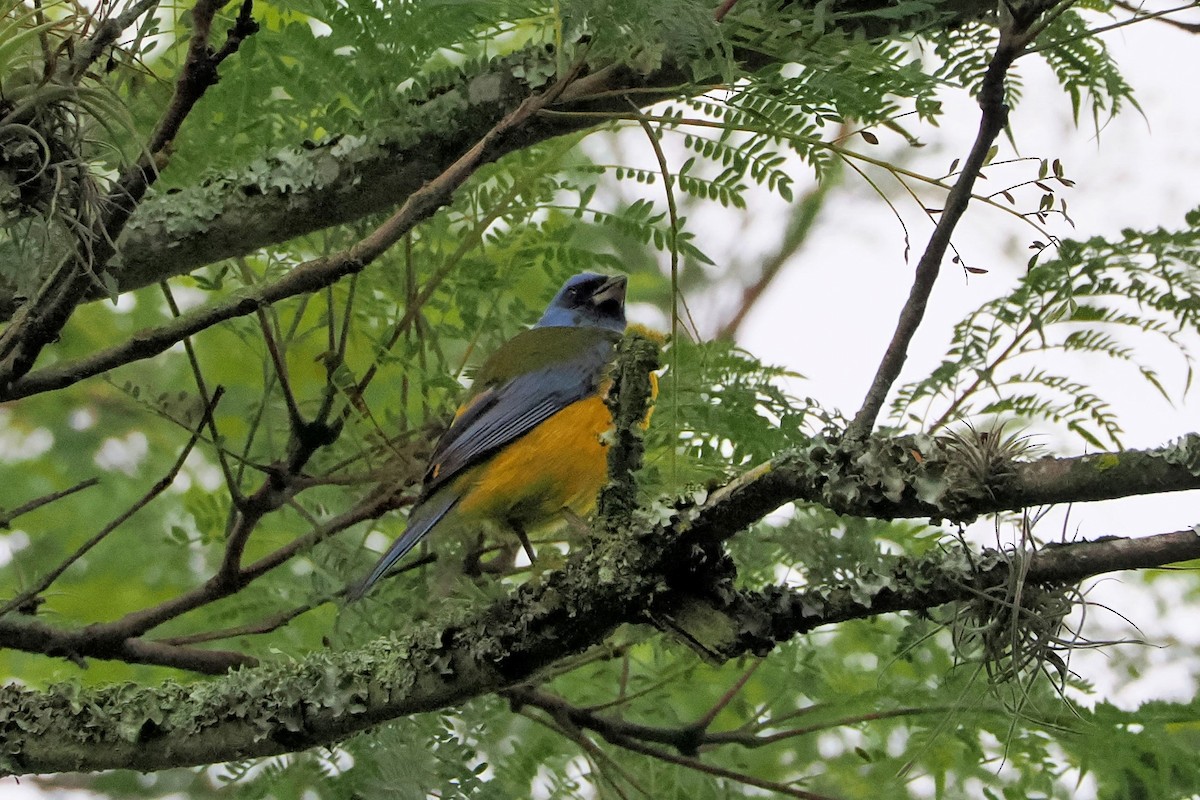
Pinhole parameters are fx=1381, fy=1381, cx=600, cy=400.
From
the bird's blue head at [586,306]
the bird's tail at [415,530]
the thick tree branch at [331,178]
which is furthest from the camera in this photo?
the bird's blue head at [586,306]

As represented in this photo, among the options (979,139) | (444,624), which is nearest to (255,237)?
(444,624)

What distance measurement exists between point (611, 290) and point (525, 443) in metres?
1.28

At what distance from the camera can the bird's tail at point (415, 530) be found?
10.8 feet

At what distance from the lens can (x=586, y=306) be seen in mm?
5324

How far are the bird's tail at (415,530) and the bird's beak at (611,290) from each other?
1.64 m

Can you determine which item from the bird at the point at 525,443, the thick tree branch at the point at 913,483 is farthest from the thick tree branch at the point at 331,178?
the thick tree branch at the point at 913,483

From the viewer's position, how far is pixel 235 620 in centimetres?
376

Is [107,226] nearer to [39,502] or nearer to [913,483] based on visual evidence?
[39,502]

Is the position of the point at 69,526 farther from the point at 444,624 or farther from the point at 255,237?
the point at 444,624

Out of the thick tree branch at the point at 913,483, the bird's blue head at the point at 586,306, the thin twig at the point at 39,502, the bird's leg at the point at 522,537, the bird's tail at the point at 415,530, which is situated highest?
the bird's blue head at the point at 586,306

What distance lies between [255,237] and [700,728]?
1500mm

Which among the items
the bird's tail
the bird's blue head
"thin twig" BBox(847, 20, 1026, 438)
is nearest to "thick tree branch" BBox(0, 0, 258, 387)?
"thin twig" BBox(847, 20, 1026, 438)

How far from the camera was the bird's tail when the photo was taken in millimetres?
Result: 3305

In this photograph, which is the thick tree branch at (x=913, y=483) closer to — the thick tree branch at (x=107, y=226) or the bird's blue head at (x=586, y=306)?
the thick tree branch at (x=107, y=226)
